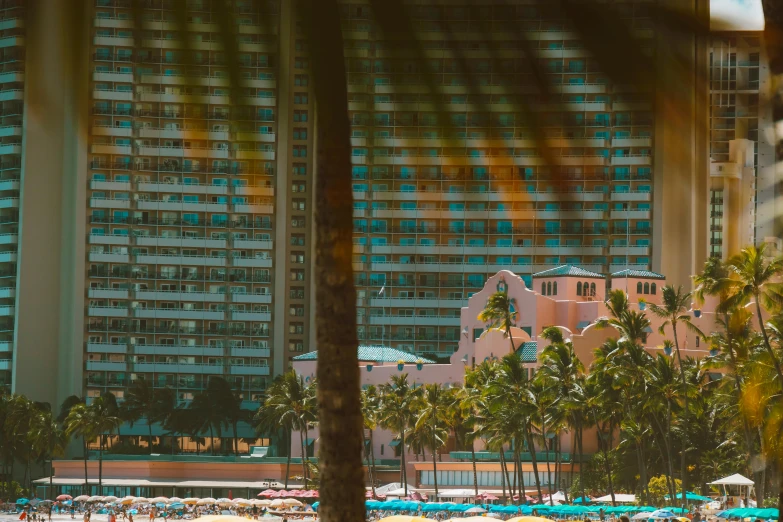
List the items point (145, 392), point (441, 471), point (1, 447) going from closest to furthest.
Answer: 1. point (441, 471)
2. point (1, 447)
3. point (145, 392)

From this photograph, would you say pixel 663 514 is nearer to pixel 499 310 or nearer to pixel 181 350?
pixel 499 310

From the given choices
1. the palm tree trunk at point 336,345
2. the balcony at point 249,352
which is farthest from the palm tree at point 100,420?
the palm tree trunk at point 336,345

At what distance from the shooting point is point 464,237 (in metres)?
3.33

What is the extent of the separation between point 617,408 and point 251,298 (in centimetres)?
5772

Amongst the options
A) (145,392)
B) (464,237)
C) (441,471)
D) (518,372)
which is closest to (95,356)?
(145,392)

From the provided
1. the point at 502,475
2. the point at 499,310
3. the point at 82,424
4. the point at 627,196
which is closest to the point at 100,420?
the point at 82,424

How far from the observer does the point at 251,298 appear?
11919cm

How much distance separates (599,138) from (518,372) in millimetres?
68061

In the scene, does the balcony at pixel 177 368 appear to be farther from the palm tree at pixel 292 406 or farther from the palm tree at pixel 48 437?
the palm tree at pixel 292 406

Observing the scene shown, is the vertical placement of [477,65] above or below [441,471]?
above

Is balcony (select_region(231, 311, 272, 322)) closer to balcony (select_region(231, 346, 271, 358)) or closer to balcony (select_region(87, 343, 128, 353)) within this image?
balcony (select_region(231, 346, 271, 358))

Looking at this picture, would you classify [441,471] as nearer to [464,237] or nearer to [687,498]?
[687,498]

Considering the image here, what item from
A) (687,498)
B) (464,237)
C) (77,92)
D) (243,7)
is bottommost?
(687,498)

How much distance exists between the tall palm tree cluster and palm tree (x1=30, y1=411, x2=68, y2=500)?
89.7ft
